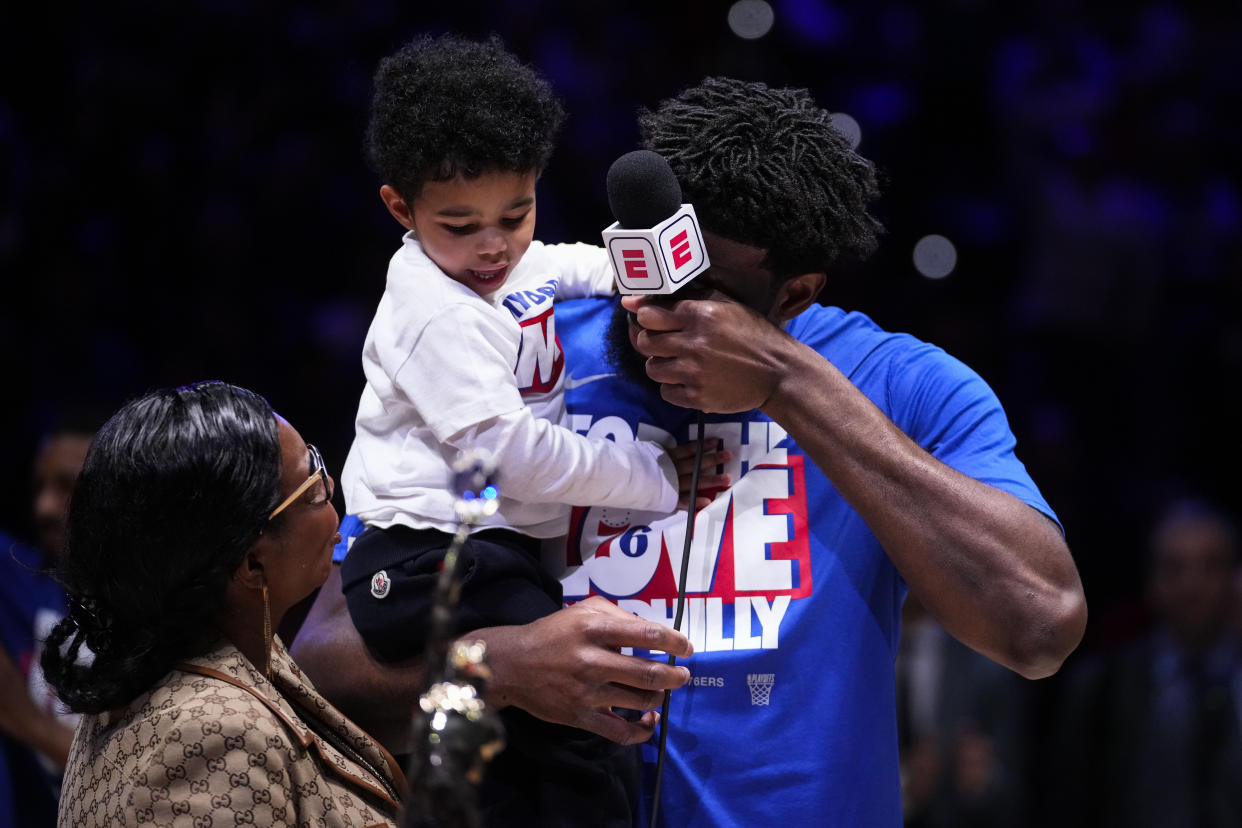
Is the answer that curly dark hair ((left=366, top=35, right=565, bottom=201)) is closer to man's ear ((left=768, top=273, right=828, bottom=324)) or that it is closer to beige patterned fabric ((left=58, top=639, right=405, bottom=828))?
man's ear ((left=768, top=273, right=828, bottom=324))

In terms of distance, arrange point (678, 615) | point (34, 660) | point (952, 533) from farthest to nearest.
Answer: point (34, 660), point (678, 615), point (952, 533)

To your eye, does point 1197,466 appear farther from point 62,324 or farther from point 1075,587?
point 62,324

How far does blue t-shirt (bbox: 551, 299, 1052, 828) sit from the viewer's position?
5.90ft

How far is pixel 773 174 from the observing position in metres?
1.79

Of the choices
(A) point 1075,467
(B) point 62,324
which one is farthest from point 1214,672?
(B) point 62,324

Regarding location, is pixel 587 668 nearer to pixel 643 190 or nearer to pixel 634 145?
pixel 643 190

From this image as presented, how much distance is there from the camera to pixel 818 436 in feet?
5.63

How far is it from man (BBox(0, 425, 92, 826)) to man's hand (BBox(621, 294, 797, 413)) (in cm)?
184

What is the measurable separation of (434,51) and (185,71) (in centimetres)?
414

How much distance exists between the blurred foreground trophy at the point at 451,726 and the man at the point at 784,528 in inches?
24.1

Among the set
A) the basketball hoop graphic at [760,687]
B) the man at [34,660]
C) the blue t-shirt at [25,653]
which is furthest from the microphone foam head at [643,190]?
the blue t-shirt at [25,653]

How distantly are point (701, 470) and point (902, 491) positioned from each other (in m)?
0.33

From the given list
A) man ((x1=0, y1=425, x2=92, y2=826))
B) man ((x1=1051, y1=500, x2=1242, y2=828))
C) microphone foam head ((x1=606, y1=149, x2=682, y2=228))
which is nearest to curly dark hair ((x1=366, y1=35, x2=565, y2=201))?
microphone foam head ((x1=606, y1=149, x2=682, y2=228))

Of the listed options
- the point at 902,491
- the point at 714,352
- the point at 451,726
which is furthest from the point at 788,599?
the point at 451,726
